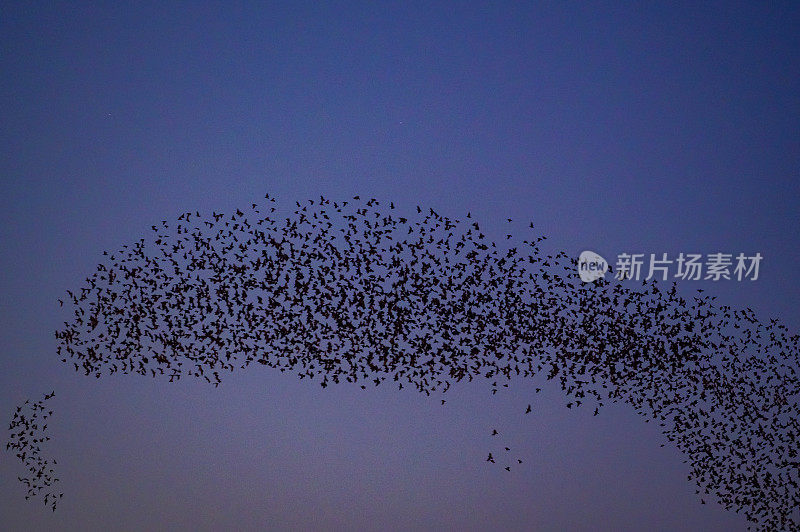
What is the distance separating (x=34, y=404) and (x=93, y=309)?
174 cm

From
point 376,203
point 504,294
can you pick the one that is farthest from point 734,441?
point 376,203

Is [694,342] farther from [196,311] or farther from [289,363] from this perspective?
[196,311]

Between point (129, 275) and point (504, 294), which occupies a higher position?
point (504, 294)

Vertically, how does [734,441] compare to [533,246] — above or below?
below

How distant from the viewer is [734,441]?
14.6 meters

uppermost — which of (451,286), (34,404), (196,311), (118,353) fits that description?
(451,286)

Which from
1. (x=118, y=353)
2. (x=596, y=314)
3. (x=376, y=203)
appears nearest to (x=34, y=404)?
(x=118, y=353)

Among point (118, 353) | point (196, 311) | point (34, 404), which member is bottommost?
point (34, 404)

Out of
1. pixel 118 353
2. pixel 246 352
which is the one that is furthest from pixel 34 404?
pixel 246 352

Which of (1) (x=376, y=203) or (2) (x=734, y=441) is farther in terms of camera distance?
(2) (x=734, y=441)

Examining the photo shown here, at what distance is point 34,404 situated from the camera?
1386 centimetres

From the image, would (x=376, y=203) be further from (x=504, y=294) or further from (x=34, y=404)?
(x=34, y=404)

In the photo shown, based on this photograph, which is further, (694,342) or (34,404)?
(694,342)

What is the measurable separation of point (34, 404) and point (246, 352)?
3500mm
